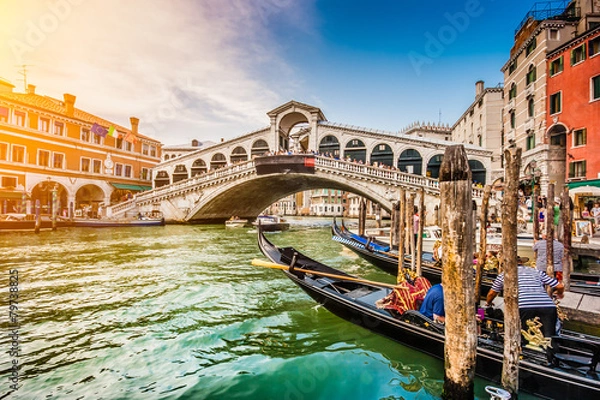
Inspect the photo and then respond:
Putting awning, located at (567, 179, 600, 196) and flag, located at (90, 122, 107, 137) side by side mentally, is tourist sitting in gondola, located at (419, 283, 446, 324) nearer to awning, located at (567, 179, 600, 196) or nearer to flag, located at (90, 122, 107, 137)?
awning, located at (567, 179, 600, 196)

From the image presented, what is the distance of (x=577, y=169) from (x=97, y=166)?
25950mm

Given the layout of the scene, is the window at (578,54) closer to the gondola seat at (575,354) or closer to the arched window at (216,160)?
the gondola seat at (575,354)

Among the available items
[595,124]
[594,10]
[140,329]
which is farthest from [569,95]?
[140,329]

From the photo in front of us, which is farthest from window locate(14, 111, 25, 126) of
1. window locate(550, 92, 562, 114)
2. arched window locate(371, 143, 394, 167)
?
window locate(550, 92, 562, 114)

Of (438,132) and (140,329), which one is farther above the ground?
(438,132)

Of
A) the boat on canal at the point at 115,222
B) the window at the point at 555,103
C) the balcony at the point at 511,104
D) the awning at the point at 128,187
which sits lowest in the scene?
the boat on canal at the point at 115,222

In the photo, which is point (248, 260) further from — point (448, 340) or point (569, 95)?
point (569, 95)

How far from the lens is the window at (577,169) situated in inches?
442

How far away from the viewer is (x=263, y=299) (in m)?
5.52

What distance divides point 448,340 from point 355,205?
45799 mm

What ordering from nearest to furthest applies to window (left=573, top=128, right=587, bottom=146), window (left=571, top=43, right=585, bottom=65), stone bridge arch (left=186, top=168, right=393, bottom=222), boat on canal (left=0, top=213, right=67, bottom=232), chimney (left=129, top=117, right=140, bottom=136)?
window (left=573, top=128, right=587, bottom=146)
window (left=571, top=43, right=585, bottom=65)
boat on canal (left=0, top=213, right=67, bottom=232)
stone bridge arch (left=186, top=168, right=393, bottom=222)
chimney (left=129, top=117, right=140, bottom=136)

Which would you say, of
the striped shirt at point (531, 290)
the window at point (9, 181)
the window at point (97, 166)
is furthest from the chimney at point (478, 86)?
the window at point (9, 181)

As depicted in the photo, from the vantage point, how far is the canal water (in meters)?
2.97

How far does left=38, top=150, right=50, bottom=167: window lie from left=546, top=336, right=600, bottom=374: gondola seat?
23.7 metres
